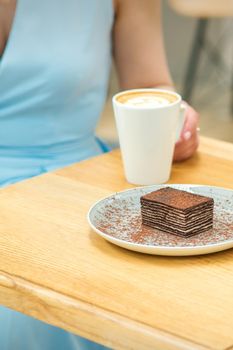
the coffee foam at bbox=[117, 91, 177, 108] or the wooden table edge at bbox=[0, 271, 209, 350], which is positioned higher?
the coffee foam at bbox=[117, 91, 177, 108]

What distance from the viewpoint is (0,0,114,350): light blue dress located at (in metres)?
1.56

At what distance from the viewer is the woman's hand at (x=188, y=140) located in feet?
4.58

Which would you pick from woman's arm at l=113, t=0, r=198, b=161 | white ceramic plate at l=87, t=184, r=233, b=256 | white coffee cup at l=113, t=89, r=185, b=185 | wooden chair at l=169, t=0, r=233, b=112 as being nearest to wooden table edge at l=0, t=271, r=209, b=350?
white ceramic plate at l=87, t=184, r=233, b=256

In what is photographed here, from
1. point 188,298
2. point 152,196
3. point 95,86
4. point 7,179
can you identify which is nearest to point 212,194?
point 152,196

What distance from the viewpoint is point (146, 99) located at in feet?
4.29

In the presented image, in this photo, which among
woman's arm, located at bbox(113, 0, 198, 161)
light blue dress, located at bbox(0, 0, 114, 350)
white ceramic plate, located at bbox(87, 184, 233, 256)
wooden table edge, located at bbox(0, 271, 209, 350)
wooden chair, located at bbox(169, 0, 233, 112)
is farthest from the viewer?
wooden chair, located at bbox(169, 0, 233, 112)

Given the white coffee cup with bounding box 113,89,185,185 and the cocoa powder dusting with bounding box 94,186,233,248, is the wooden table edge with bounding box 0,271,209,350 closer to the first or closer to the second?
the cocoa powder dusting with bounding box 94,186,233,248

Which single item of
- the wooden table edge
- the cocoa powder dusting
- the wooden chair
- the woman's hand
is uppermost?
the wooden table edge

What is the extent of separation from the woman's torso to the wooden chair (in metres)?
2.30

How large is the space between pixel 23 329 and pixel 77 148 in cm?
52

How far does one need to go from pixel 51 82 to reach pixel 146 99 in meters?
0.33

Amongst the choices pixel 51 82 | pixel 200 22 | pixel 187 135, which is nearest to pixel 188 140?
pixel 187 135

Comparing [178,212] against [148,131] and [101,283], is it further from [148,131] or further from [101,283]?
[148,131]

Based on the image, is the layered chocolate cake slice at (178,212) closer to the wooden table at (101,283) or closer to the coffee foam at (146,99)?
the wooden table at (101,283)
